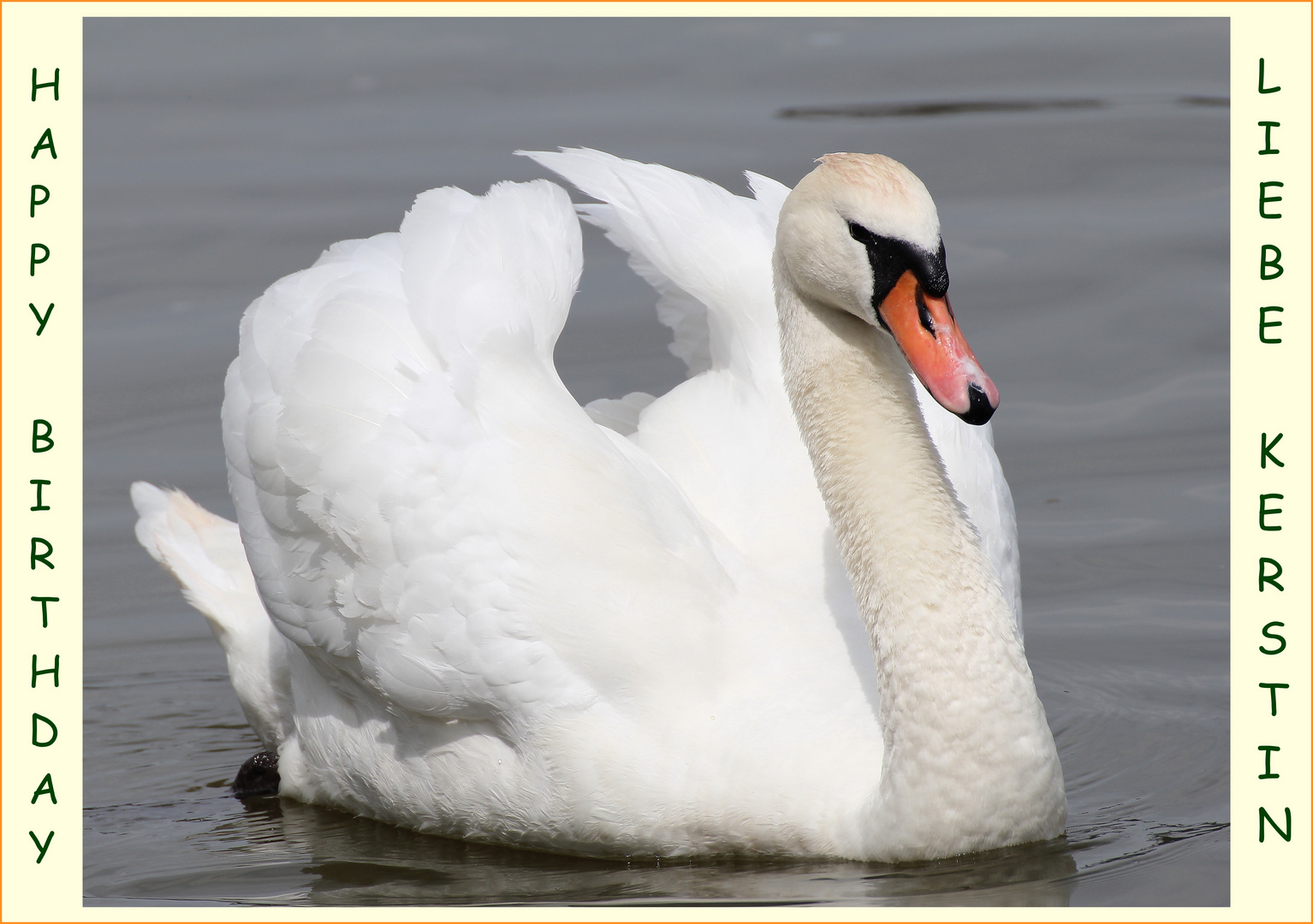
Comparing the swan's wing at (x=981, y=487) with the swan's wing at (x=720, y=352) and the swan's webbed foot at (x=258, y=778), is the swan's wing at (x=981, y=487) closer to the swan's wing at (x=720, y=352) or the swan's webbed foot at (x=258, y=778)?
the swan's wing at (x=720, y=352)

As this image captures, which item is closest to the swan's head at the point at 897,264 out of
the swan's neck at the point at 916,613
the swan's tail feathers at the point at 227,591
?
the swan's neck at the point at 916,613

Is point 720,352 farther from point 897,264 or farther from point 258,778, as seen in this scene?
point 258,778

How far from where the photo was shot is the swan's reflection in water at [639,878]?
5.16 metres

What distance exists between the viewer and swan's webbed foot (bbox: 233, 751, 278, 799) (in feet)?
21.7

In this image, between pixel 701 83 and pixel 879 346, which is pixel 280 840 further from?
pixel 701 83

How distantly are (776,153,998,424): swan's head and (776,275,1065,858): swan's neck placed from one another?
1.01ft

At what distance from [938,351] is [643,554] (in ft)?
3.74

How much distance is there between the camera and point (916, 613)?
535cm

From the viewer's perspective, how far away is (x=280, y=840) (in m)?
6.16

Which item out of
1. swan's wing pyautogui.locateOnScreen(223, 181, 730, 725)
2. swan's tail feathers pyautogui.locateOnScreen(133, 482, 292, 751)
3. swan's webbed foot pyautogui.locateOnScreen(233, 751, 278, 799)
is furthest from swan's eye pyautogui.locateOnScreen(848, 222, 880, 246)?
swan's webbed foot pyautogui.locateOnScreen(233, 751, 278, 799)

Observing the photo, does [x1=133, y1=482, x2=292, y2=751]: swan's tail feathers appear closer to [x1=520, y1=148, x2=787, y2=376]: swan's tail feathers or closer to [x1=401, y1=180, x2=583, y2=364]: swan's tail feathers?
[x1=401, y1=180, x2=583, y2=364]: swan's tail feathers

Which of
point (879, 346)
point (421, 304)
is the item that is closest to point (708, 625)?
point (879, 346)

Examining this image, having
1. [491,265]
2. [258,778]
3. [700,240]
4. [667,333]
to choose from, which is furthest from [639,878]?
[667,333]

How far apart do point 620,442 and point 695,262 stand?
70 centimetres
